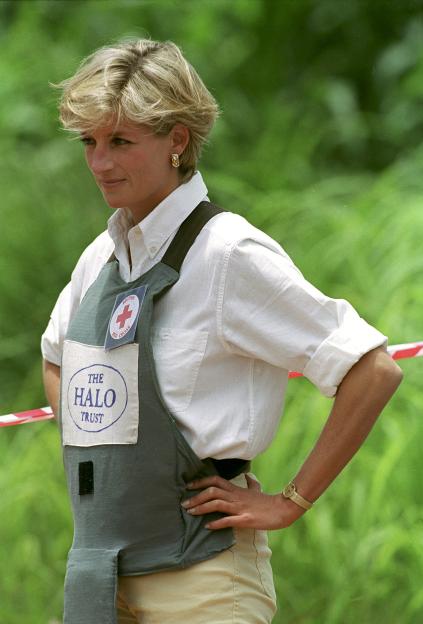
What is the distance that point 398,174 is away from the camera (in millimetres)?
5184

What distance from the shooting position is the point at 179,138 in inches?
94.8

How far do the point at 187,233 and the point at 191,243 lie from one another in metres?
0.03

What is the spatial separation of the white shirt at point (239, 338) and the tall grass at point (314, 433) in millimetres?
1309

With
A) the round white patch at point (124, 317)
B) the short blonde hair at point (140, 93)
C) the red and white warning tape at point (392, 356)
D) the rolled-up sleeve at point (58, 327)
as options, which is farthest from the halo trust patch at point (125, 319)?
the red and white warning tape at point (392, 356)

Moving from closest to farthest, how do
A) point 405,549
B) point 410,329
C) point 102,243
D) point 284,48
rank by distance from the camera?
point 102,243, point 405,549, point 410,329, point 284,48

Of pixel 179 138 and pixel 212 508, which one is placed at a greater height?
pixel 179 138

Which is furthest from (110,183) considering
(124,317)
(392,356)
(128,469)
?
(392,356)

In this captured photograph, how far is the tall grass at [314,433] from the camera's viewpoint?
11.4 ft

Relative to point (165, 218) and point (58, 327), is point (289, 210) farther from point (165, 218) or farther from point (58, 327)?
point (165, 218)

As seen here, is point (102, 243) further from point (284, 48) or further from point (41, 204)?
point (284, 48)

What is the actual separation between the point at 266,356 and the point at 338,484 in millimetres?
1494

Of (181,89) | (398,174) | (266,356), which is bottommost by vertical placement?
(398,174)

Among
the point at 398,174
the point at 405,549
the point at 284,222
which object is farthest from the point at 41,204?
the point at 405,549

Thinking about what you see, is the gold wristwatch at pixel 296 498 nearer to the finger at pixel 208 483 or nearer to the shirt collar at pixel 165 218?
the finger at pixel 208 483
